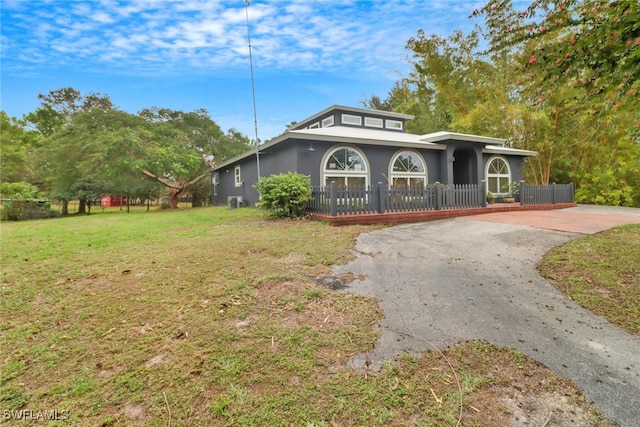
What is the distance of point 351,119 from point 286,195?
7.79 m

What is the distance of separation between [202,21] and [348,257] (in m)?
6.59

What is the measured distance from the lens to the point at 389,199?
8.31 meters

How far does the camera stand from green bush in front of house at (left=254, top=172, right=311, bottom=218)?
27.6 ft

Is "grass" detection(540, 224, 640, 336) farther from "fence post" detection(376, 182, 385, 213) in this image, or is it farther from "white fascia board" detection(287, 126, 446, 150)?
"white fascia board" detection(287, 126, 446, 150)

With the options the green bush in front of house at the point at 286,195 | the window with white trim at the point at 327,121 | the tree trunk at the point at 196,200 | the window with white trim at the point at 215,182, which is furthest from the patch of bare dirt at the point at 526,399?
the tree trunk at the point at 196,200

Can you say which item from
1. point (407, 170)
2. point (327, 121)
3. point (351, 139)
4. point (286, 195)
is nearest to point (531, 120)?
point (407, 170)

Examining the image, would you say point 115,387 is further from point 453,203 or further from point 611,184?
point 611,184

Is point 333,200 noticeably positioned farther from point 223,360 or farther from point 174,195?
point 174,195

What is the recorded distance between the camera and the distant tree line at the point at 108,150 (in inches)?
614

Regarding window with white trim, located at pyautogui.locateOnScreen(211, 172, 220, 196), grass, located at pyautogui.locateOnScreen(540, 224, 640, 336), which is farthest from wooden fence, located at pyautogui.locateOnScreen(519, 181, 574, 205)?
window with white trim, located at pyautogui.locateOnScreen(211, 172, 220, 196)

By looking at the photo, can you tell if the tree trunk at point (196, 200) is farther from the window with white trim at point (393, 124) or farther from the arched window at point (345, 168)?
the arched window at point (345, 168)

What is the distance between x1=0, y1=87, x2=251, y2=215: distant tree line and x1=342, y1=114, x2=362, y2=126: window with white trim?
10.3 m

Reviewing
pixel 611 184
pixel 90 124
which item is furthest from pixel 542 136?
pixel 90 124

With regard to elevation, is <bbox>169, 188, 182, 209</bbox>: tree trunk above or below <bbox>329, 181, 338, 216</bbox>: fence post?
above
